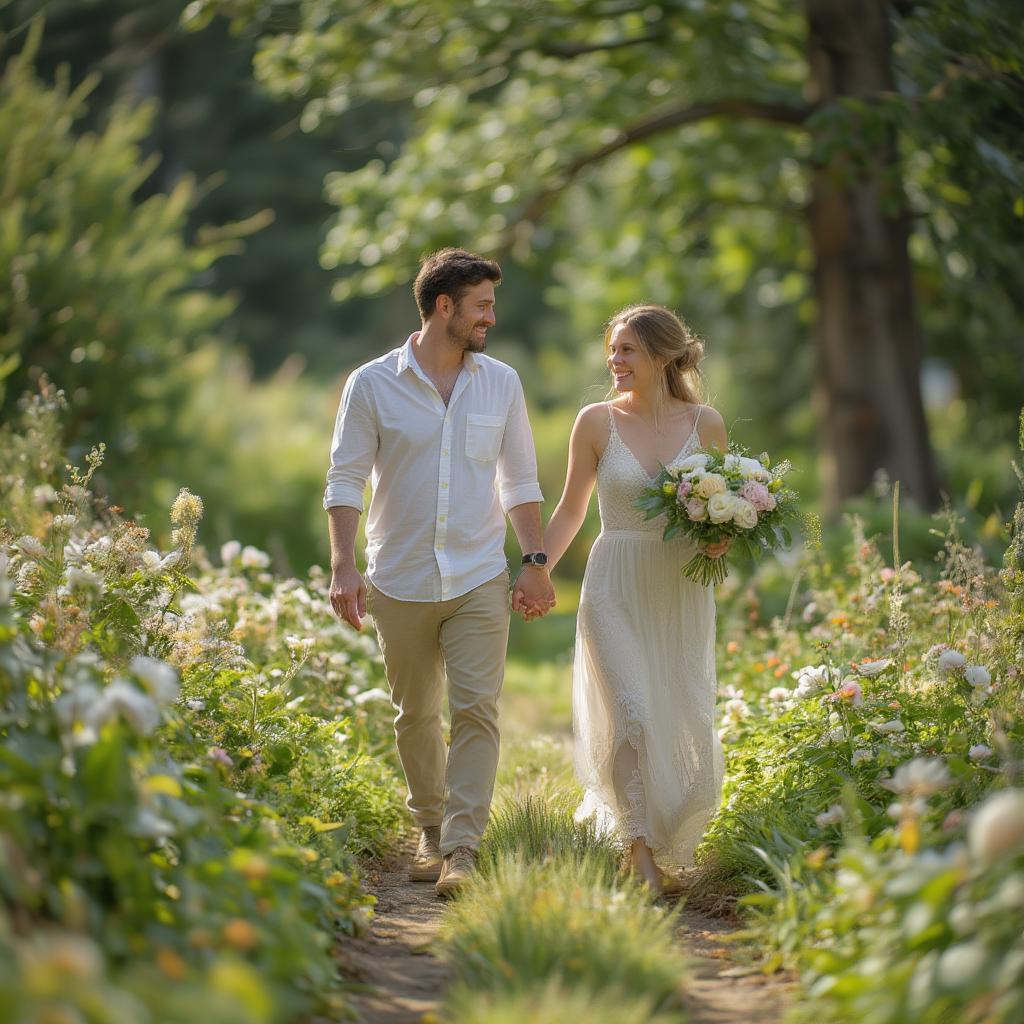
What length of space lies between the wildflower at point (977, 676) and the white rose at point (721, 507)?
3.22 feet

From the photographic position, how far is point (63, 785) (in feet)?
9.70

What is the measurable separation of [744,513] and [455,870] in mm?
1687

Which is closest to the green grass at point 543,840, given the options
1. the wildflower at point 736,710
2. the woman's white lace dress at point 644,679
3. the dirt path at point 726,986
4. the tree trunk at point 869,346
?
the woman's white lace dress at point 644,679

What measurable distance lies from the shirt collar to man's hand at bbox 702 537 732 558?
1148 millimetres

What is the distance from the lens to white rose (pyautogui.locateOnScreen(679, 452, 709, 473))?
477 cm

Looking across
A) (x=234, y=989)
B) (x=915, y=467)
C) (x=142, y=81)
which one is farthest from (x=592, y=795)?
(x=142, y=81)

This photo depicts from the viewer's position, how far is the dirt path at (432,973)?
3430 mm

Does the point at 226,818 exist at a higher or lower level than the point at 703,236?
lower

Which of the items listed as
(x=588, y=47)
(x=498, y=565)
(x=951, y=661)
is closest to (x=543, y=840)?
(x=498, y=565)

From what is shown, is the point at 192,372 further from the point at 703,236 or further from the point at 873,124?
the point at 873,124

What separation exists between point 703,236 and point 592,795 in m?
8.25

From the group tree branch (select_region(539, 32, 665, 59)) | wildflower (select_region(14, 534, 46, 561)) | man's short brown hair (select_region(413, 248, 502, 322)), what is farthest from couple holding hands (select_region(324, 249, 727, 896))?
tree branch (select_region(539, 32, 665, 59))

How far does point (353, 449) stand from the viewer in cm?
489

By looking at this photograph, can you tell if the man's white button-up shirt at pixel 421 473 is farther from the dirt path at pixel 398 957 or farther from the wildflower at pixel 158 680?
the wildflower at pixel 158 680
